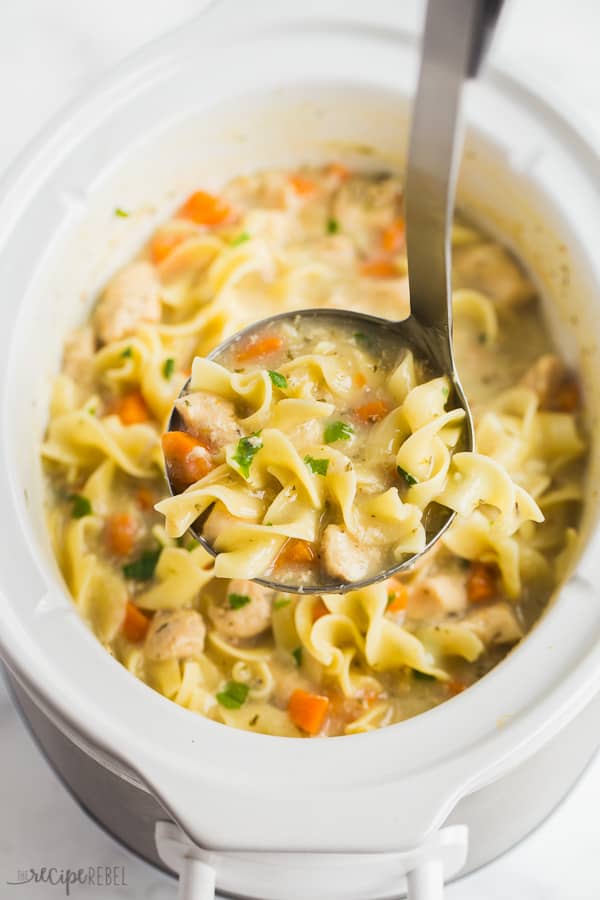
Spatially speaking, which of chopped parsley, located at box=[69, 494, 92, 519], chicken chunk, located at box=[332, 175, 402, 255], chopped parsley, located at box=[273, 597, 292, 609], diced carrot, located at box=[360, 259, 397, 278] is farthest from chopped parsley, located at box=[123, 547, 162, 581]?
chicken chunk, located at box=[332, 175, 402, 255]

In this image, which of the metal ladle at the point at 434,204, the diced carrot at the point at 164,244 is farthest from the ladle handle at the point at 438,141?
the diced carrot at the point at 164,244

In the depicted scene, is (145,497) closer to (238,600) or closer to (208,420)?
(238,600)

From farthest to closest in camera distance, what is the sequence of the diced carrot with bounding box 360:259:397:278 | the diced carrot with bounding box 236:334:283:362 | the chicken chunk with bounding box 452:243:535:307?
the diced carrot with bounding box 360:259:397:278
the chicken chunk with bounding box 452:243:535:307
the diced carrot with bounding box 236:334:283:362

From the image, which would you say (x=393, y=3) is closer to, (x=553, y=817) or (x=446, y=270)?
(x=446, y=270)

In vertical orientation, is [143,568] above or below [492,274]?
below

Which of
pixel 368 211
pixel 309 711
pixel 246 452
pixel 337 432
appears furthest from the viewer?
pixel 368 211

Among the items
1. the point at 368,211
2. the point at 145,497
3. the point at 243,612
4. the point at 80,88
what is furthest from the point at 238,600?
the point at 80,88

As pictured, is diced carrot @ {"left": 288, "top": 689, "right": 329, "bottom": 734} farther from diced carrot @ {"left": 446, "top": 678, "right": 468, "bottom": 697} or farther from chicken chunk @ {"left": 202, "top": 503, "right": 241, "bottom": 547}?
chicken chunk @ {"left": 202, "top": 503, "right": 241, "bottom": 547}

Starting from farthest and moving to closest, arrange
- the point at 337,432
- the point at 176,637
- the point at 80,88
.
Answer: the point at 80,88
the point at 176,637
the point at 337,432
